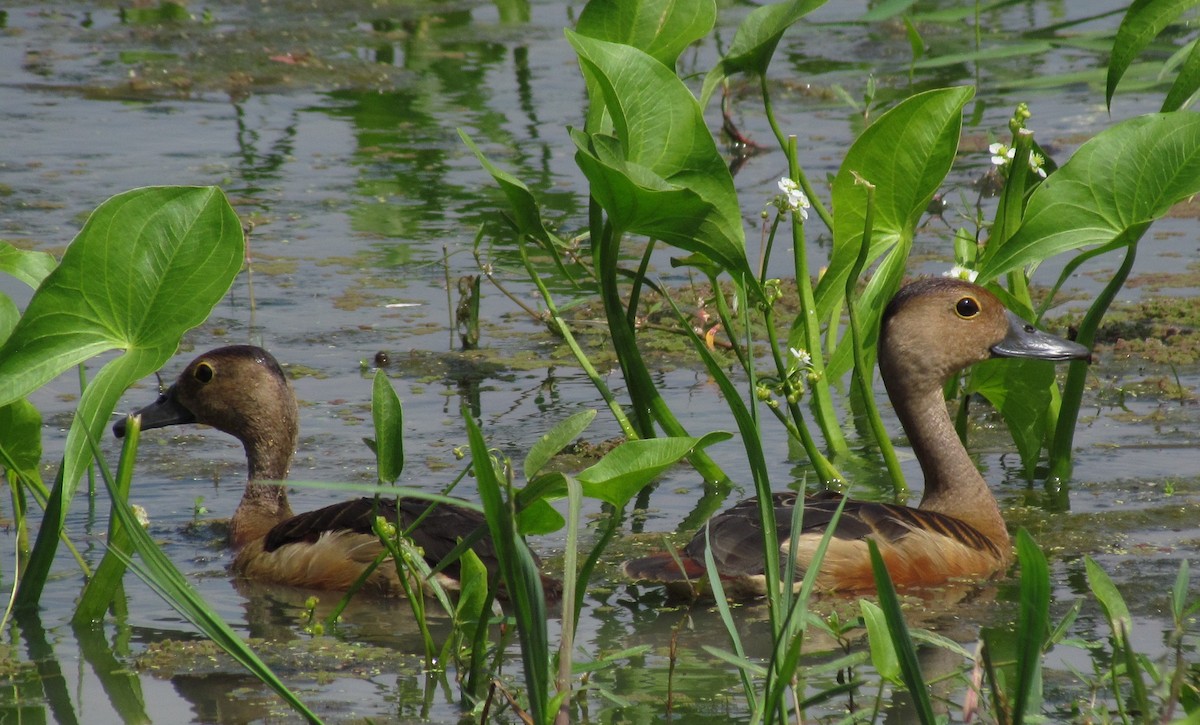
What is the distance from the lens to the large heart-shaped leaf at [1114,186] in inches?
212

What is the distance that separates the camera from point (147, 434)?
707 centimetres

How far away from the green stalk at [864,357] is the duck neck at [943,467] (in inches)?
5.0

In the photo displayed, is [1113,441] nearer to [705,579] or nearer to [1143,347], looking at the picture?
[1143,347]

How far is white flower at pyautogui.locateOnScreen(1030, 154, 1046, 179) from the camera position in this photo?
602cm

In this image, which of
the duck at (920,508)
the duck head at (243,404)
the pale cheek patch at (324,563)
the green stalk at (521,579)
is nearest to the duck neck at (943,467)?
the duck at (920,508)

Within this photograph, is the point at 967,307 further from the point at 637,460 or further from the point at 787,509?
the point at 637,460

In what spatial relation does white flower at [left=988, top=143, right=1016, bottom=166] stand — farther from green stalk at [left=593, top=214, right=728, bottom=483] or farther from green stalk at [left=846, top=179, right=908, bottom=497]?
green stalk at [left=593, top=214, right=728, bottom=483]

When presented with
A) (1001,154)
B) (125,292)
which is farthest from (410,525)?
(1001,154)

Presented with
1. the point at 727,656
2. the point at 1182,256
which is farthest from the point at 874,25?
the point at 727,656

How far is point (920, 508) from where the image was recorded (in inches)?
228

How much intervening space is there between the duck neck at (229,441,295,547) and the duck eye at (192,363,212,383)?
0.28 metres

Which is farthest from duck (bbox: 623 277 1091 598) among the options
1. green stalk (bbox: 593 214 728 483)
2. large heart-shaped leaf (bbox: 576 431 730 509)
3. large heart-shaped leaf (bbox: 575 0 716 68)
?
large heart-shaped leaf (bbox: 576 431 730 509)

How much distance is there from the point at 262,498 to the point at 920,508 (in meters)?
2.23

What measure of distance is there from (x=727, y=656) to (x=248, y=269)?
5530mm
